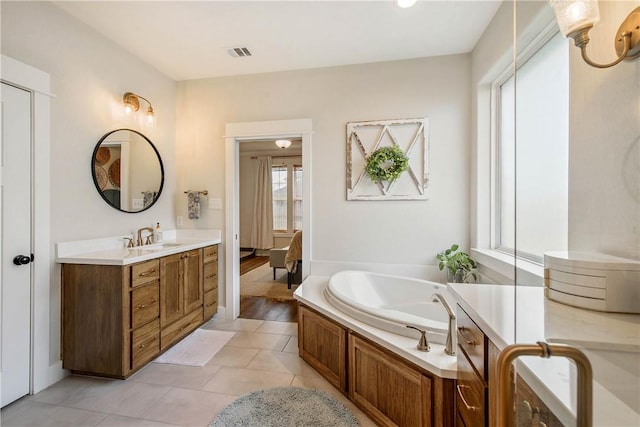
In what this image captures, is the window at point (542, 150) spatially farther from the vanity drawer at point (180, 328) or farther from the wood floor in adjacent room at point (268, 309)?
the vanity drawer at point (180, 328)

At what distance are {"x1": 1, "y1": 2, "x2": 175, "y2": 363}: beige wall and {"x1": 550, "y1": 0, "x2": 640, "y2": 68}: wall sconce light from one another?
298 centimetres

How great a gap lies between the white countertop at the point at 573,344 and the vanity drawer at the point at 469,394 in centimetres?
22

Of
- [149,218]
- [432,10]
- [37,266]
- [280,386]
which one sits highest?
[432,10]

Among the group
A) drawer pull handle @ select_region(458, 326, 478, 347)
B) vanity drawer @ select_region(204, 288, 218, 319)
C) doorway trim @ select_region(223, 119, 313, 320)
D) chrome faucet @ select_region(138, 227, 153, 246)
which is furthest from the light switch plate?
drawer pull handle @ select_region(458, 326, 478, 347)

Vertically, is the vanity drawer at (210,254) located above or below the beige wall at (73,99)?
below

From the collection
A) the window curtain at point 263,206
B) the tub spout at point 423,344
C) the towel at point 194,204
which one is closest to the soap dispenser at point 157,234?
the towel at point 194,204

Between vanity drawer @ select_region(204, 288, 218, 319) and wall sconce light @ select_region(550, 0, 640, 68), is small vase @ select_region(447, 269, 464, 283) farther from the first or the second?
vanity drawer @ select_region(204, 288, 218, 319)

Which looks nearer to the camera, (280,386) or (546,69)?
(546,69)

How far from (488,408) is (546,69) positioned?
5.44ft

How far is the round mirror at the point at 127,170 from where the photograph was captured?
2.38 metres

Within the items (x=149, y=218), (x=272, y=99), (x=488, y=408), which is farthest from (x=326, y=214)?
(x=488, y=408)

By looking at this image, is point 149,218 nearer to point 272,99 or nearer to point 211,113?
point 211,113

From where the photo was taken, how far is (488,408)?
888mm

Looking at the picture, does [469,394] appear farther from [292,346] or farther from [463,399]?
[292,346]
